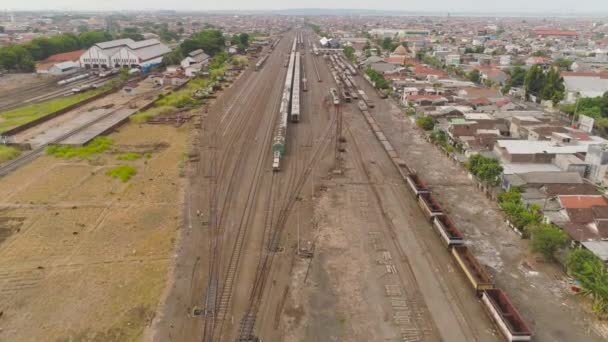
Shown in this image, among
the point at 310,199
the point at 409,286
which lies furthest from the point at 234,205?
the point at 409,286

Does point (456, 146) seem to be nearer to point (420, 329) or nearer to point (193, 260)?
point (420, 329)

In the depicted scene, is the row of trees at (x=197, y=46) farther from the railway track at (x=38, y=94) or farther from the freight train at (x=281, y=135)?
the freight train at (x=281, y=135)

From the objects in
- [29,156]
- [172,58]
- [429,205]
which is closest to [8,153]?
[29,156]

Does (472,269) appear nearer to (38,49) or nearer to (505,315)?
(505,315)

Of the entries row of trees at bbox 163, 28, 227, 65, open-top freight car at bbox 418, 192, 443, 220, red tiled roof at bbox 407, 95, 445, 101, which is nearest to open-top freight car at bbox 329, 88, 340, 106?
red tiled roof at bbox 407, 95, 445, 101

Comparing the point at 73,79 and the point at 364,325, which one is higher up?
the point at 73,79

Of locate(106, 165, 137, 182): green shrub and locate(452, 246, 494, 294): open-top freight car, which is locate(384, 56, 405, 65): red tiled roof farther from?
locate(452, 246, 494, 294): open-top freight car
